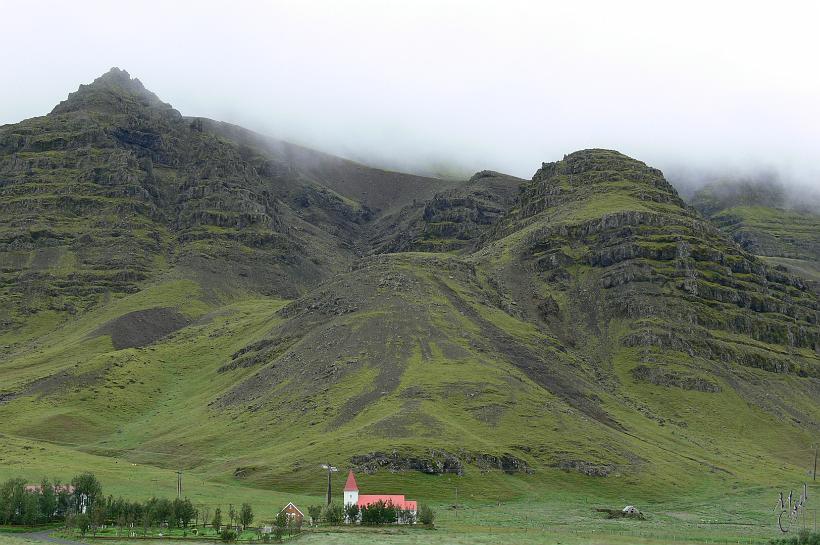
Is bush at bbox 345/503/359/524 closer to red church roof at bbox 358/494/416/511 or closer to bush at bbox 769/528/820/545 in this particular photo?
red church roof at bbox 358/494/416/511

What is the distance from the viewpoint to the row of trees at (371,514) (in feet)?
495

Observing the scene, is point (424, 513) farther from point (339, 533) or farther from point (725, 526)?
point (725, 526)

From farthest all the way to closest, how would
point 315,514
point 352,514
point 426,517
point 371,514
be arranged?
point 352,514 → point 371,514 → point 315,514 → point 426,517

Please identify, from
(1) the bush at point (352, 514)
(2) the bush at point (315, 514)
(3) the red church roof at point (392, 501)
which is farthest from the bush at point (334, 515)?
(3) the red church roof at point (392, 501)

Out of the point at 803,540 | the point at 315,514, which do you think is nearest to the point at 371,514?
the point at 315,514

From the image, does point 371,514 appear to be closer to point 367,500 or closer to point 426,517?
point 367,500

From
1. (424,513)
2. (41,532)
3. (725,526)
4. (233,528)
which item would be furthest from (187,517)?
(725,526)

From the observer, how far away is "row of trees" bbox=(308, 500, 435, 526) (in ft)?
495

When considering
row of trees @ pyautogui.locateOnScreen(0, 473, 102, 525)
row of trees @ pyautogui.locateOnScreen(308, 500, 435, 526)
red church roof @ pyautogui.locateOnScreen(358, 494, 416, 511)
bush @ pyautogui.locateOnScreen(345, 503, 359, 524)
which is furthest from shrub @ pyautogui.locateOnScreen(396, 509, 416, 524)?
row of trees @ pyautogui.locateOnScreen(0, 473, 102, 525)

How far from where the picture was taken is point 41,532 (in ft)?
472

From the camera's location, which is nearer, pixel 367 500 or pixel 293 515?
pixel 293 515

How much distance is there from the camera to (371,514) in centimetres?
15300

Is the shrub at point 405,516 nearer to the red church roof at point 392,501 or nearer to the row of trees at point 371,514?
the row of trees at point 371,514

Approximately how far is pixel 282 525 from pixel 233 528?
756cm
